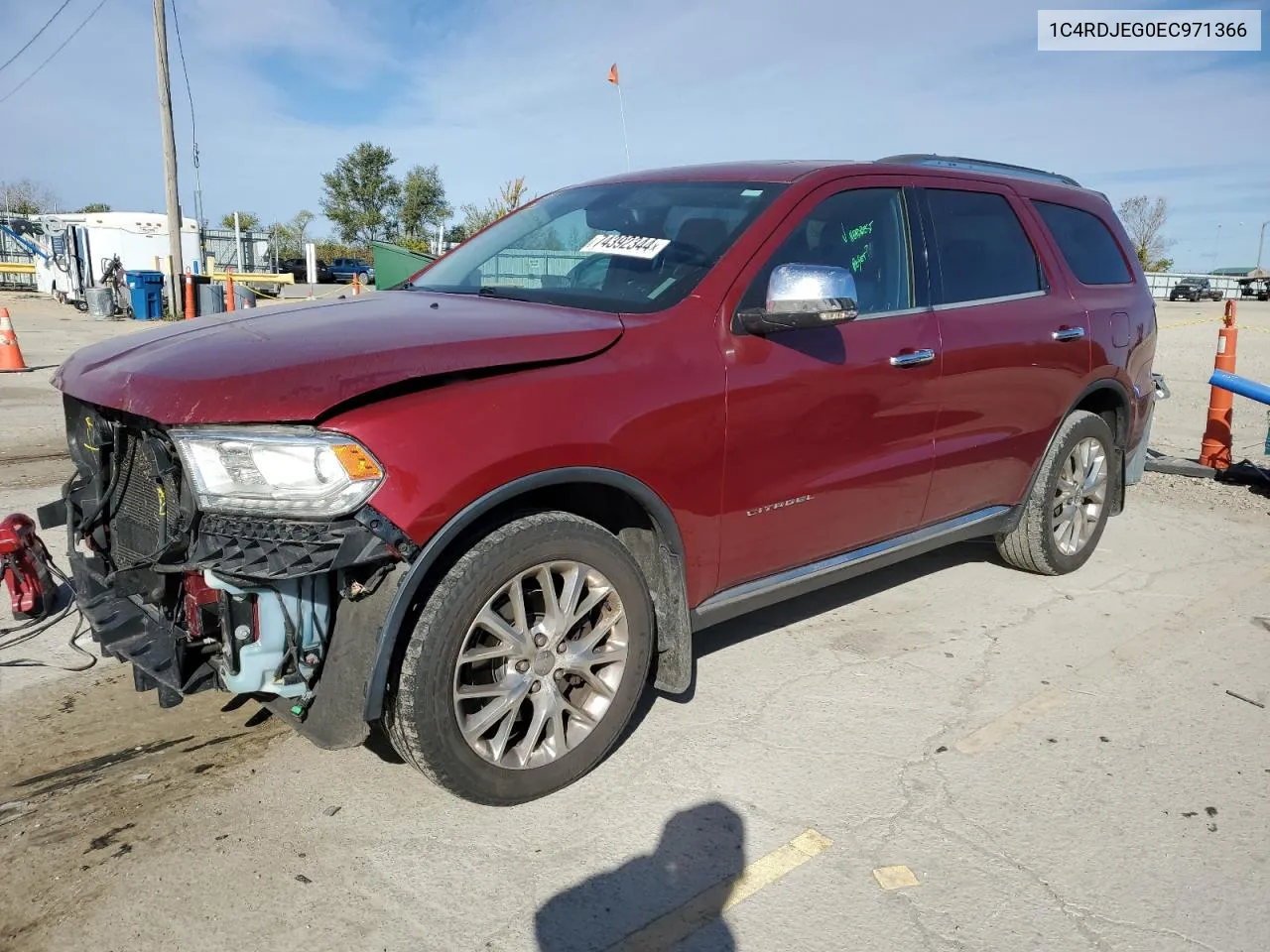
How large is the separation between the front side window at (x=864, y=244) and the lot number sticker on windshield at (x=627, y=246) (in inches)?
17.2

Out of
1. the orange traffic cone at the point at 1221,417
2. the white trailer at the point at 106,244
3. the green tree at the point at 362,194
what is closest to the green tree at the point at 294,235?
the green tree at the point at 362,194

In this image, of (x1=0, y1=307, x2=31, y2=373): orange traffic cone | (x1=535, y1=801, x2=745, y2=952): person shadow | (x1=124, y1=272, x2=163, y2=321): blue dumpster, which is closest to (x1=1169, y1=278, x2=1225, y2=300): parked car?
(x1=124, y1=272, x2=163, y2=321): blue dumpster

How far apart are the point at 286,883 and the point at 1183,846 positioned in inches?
99.4

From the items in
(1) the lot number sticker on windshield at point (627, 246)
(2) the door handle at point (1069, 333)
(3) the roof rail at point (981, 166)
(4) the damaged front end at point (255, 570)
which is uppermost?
(3) the roof rail at point (981, 166)

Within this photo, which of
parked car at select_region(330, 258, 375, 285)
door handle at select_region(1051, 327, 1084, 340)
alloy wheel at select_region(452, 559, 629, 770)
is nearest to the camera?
alloy wheel at select_region(452, 559, 629, 770)

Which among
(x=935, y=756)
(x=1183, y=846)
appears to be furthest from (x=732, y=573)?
(x=1183, y=846)

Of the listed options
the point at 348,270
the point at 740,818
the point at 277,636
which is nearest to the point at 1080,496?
the point at 740,818

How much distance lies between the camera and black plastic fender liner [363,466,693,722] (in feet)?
8.20

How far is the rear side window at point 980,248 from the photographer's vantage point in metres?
4.14

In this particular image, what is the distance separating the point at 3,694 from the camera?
11.5ft

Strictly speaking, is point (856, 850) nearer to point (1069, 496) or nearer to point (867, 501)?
point (867, 501)

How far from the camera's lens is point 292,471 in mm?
2406

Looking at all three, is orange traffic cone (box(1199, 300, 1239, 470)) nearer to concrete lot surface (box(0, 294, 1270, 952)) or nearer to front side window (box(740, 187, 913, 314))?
concrete lot surface (box(0, 294, 1270, 952))

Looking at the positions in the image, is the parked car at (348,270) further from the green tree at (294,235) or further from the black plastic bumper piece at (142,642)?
the black plastic bumper piece at (142,642)
